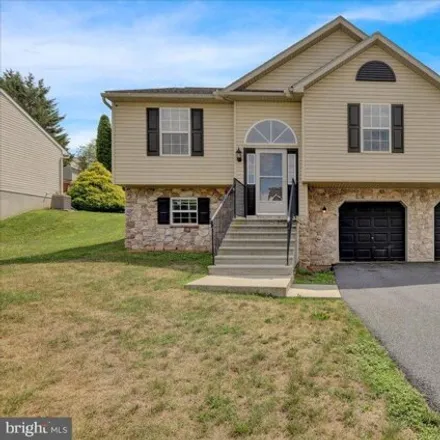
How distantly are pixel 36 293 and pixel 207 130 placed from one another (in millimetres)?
7659

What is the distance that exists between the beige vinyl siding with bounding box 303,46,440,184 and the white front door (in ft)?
3.46

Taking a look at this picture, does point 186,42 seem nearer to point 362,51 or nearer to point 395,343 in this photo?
point 362,51

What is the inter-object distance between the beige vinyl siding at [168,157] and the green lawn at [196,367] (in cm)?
558

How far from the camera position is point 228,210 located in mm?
10703

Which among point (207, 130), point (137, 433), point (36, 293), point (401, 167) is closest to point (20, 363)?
point (137, 433)

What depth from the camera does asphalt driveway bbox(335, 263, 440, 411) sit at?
147 inches

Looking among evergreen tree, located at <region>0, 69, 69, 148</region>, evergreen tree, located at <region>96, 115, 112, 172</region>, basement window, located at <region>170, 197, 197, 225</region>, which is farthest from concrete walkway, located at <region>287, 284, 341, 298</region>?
evergreen tree, located at <region>0, 69, 69, 148</region>

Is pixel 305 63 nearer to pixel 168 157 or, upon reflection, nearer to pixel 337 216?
pixel 337 216

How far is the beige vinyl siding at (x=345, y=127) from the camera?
36.0ft

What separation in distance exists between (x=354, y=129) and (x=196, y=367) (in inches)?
386

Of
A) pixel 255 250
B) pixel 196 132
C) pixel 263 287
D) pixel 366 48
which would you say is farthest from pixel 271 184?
pixel 263 287

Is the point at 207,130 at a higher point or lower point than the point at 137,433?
higher

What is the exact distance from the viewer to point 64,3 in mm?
8016

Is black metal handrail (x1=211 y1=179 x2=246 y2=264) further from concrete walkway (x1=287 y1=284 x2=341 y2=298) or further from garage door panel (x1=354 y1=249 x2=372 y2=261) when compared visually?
garage door panel (x1=354 y1=249 x2=372 y2=261)
